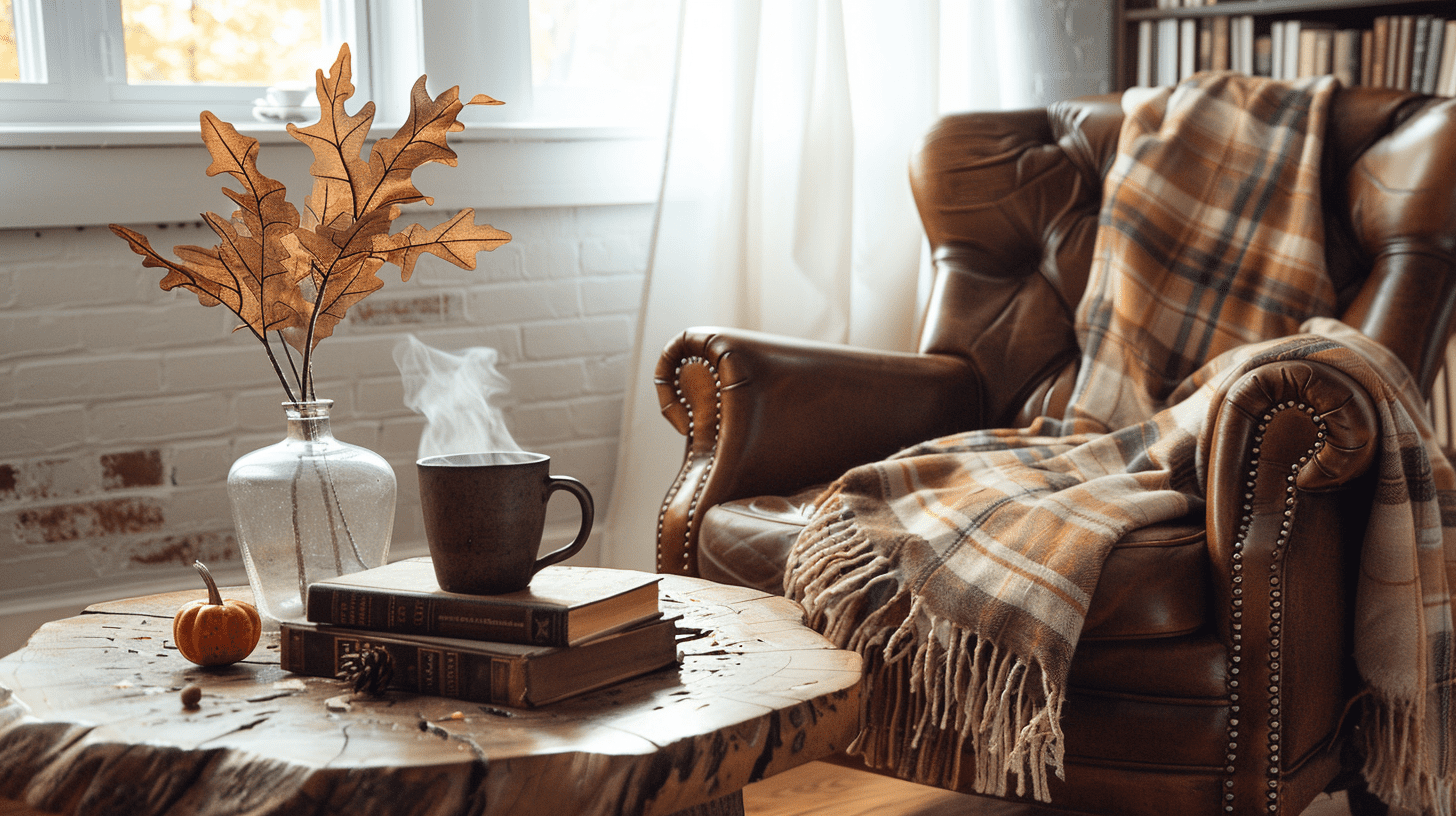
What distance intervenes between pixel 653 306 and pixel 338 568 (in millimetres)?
1373

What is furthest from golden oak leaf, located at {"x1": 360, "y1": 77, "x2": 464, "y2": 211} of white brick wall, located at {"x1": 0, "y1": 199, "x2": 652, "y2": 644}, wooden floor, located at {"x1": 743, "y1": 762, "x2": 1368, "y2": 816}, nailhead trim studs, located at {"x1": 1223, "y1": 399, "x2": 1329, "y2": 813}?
white brick wall, located at {"x1": 0, "y1": 199, "x2": 652, "y2": 644}

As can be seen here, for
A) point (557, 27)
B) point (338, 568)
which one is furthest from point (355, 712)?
point (557, 27)

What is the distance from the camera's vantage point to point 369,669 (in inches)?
34.1

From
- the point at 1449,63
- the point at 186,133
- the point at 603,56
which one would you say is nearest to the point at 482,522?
the point at 186,133

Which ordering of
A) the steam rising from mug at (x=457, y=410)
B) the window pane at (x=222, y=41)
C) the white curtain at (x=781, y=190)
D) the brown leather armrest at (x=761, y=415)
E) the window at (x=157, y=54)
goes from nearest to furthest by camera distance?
the steam rising from mug at (x=457, y=410) → the brown leather armrest at (x=761, y=415) → the window at (x=157, y=54) → the window pane at (x=222, y=41) → the white curtain at (x=781, y=190)

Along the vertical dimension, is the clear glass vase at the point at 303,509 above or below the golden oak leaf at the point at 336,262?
below

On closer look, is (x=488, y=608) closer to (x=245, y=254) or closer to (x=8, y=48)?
(x=245, y=254)

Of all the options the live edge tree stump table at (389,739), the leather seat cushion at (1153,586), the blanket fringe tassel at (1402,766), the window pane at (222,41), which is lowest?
the blanket fringe tassel at (1402,766)

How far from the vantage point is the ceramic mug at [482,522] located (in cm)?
89

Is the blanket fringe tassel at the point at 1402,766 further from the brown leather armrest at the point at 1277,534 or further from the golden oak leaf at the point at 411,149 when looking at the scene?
the golden oak leaf at the point at 411,149

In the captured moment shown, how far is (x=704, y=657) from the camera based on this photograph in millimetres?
959

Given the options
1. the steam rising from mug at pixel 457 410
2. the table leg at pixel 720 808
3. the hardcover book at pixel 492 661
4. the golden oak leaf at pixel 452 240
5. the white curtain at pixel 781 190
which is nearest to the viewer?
the hardcover book at pixel 492 661

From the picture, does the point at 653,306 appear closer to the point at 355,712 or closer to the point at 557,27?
the point at 557,27

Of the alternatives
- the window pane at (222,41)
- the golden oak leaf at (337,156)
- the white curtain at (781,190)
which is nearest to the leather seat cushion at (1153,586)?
the golden oak leaf at (337,156)
